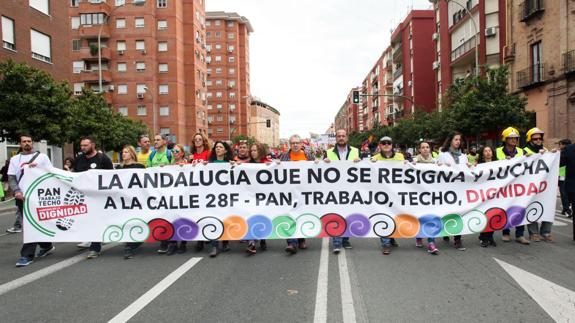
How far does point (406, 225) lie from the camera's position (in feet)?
23.3

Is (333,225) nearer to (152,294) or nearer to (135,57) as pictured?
(152,294)

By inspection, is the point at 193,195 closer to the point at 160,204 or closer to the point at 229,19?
the point at 160,204

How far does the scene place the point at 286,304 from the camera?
464cm

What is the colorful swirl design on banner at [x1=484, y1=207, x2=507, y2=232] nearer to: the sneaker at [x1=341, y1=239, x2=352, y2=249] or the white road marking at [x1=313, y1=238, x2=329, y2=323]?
the sneaker at [x1=341, y1=239, x2=352, y2=249]

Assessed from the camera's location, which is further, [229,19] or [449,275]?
[229,19]

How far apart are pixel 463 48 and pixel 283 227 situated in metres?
35.8

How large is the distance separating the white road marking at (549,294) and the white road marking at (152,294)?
4.04 metres

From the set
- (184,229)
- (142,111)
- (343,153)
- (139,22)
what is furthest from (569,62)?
(139,22)

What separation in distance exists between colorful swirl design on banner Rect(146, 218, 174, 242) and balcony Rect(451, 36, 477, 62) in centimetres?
3350

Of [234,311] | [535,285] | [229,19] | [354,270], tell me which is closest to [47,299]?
[234,311]

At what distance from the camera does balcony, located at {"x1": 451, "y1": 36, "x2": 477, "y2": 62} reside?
35.8m

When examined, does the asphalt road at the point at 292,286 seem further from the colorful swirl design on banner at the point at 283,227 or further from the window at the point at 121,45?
the window at the point at 121,45

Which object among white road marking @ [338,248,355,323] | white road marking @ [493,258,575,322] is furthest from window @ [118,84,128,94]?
white road marking @ [493,258,575,322]

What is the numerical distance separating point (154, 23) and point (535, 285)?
5749cm
